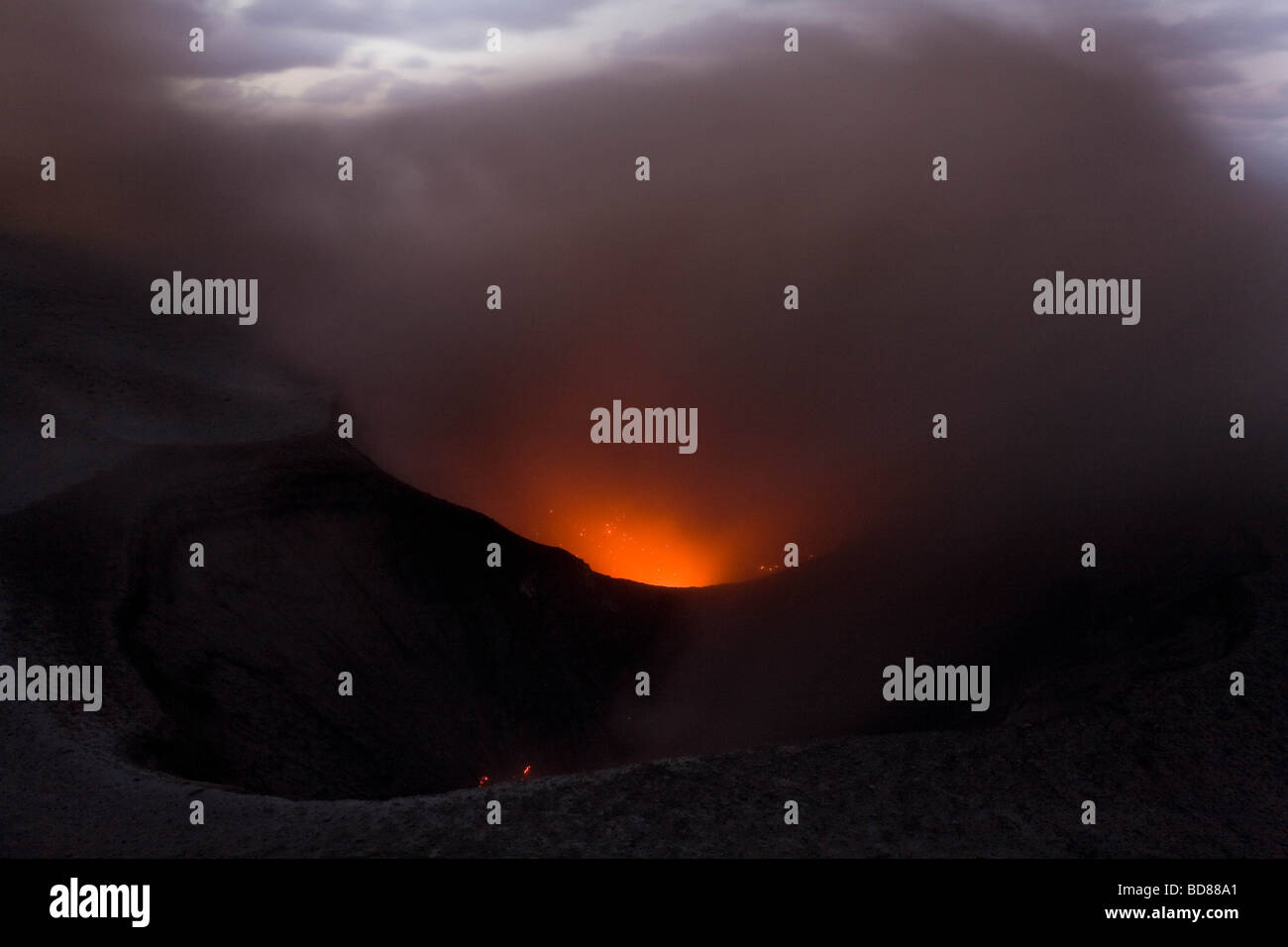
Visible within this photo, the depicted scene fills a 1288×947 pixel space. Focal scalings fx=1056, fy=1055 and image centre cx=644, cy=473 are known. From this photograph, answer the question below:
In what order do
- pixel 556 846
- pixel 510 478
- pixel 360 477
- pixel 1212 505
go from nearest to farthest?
pixel 556 846 → pixel 1212 505 → pixel 360 477 → pixel 510 478

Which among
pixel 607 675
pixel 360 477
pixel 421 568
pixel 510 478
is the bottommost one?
pixel 607 675

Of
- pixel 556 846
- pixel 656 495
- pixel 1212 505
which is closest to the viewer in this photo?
pixel 556 846

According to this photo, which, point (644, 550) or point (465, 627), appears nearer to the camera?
point (465, 627)

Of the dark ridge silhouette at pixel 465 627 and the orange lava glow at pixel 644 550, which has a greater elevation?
the orange lava glow at pixel 644 550

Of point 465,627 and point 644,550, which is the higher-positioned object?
point 644,550

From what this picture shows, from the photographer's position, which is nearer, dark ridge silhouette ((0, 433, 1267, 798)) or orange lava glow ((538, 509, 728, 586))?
dark ridge silhouette ((0, 433, 1267, 798))

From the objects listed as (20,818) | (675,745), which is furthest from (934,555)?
(20,818)

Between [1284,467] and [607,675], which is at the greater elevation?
[1284,467]

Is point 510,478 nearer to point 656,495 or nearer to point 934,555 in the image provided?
point 656,495

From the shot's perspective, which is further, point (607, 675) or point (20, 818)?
point (607, 675)

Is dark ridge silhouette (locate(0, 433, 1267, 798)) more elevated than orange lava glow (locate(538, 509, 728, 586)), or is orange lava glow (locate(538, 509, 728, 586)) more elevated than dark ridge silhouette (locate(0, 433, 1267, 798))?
orange lava glow (locate(538, 509, 728, 586))

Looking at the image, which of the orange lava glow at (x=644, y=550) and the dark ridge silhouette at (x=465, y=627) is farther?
the orange lava glow at (x=644, y=550)
